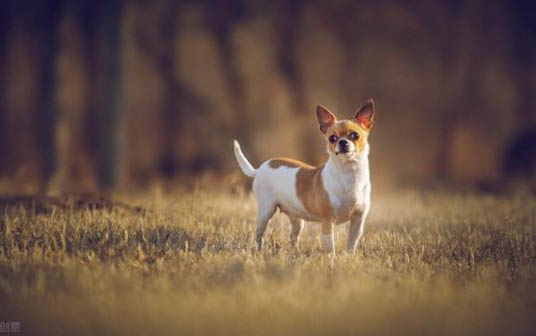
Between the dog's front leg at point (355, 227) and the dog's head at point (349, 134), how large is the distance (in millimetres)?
532

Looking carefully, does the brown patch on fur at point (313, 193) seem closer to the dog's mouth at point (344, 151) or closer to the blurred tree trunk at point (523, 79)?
the dog's mouth at point (344, 151)

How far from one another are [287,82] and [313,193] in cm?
1186

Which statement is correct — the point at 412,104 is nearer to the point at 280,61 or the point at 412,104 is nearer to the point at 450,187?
the point at 280,61

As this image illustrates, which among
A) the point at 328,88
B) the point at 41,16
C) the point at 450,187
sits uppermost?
the point at 41,16

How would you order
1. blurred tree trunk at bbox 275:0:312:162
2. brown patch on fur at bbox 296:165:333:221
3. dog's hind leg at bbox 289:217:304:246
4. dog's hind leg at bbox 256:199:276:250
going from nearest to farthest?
brown patch on fur at bbox 296:165:333:221
dog's hind leg at bbox 256:199:276:250
dog's hind leg at bbox 289:217:304:246
blurred tree trunk at bbox 275:0:312:162

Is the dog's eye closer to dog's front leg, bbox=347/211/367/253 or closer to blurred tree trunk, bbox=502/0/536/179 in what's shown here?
dog's front leg, bbox=347/211/367/253

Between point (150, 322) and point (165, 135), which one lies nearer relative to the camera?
point (150, 322)

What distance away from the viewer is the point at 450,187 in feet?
41.0

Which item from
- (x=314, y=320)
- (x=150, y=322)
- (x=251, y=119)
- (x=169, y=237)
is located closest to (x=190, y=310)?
(x=150, y=322)

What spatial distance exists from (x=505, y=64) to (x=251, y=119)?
6.71 meters

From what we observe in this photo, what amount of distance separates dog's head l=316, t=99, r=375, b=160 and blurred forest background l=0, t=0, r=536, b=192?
970cm

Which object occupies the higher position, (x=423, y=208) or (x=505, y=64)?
(x=505, y=64)

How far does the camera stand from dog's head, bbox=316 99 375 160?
17.0 ft

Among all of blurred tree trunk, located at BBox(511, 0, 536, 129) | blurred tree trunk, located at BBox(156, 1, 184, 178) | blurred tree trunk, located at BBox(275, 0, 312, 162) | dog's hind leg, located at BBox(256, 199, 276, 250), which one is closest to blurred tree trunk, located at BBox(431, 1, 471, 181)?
blurred tree trunk, located at BBox(511, 0, 536, 129)
